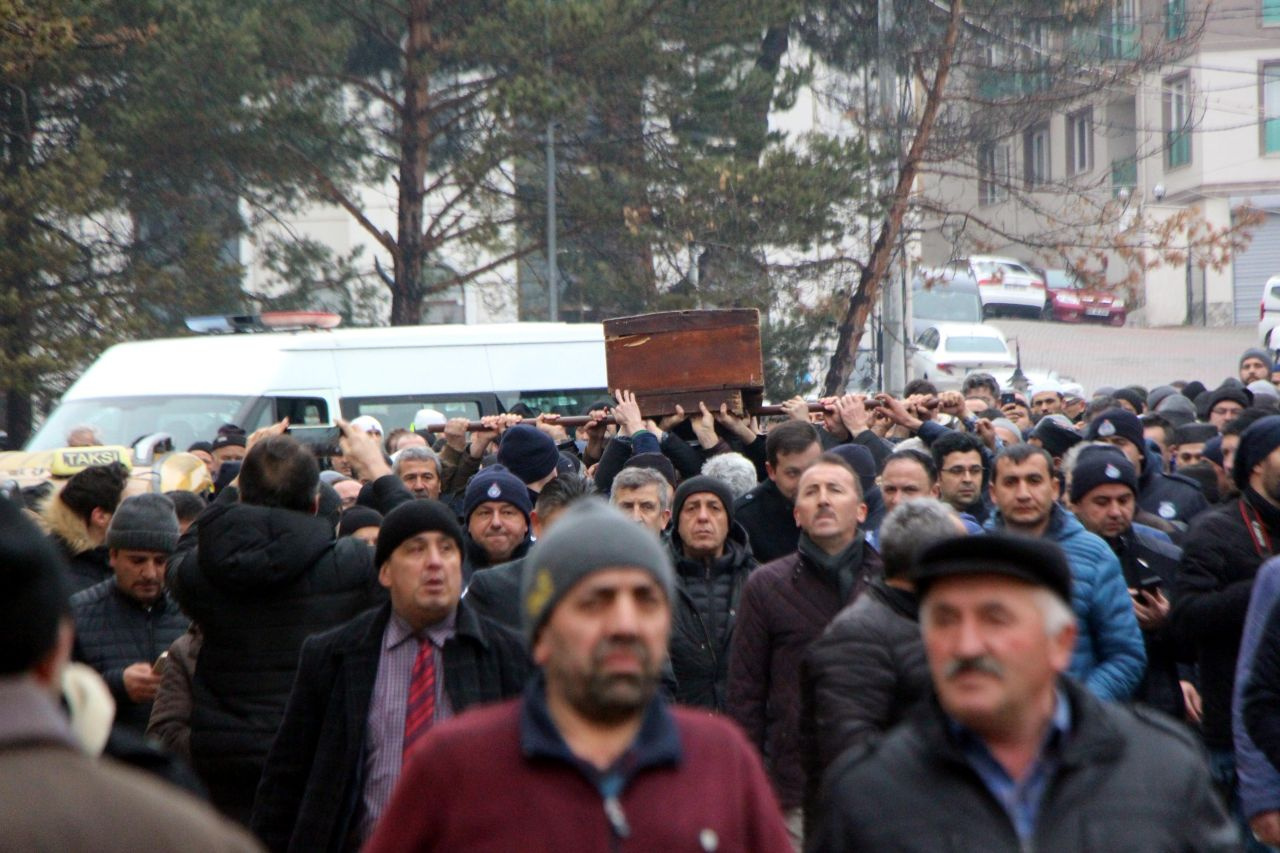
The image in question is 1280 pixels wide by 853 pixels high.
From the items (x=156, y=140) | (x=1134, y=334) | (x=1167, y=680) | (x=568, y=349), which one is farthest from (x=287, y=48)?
(x=1134, y=334)

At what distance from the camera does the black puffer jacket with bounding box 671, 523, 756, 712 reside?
6973mm

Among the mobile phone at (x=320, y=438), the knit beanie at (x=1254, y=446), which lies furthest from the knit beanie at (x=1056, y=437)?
the knit beanie at (x=1254, y=446)

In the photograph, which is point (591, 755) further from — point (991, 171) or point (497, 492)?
point (991, 171)

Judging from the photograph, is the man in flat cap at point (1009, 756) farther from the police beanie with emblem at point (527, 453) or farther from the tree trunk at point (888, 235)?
the tree trunk at point (888, 235)

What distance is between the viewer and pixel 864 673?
470 cm

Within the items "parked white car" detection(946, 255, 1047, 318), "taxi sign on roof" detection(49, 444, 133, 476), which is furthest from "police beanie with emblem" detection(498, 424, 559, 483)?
"parked white car" detection(946, 255, 1047, 318)

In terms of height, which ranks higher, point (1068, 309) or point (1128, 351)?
point (1068, 309)

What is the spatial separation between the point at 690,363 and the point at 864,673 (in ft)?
19.5

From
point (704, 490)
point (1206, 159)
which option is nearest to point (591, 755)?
point (704, 490)

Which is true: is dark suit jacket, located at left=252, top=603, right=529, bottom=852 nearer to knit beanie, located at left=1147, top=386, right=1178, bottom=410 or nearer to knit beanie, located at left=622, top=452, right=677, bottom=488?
knit beanie, located at left=622, top=452, right=677, bottom=488

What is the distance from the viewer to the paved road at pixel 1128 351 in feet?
128

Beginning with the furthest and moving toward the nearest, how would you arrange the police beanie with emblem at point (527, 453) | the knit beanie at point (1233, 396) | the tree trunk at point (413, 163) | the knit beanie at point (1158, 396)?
1. the tree trunk at point (413, 163)
2. the knit beanie at point (1158, 396)
3. the knit beanie at point (1233, 396)
4. the police beanie with emblem at point (527, 453)

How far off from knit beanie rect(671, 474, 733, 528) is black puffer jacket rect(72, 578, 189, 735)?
77.2 inches

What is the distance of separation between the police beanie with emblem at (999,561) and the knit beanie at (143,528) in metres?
3.95
